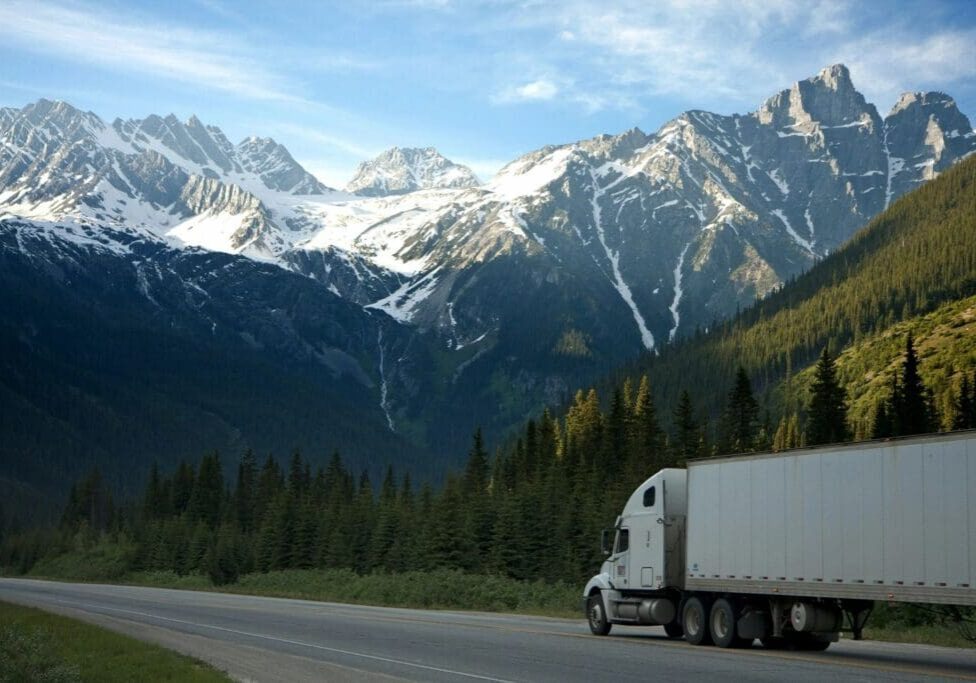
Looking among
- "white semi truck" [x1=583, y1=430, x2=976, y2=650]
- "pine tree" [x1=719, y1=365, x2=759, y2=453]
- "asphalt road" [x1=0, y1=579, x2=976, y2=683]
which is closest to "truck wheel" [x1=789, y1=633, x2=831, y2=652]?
"white semi truck" [x1=583, y1=430, x2=976, y2=650]

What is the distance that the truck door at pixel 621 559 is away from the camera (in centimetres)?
3491

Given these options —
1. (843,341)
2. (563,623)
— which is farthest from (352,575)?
(843,341)

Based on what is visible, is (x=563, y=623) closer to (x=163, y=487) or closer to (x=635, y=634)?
(x=635, y=634)

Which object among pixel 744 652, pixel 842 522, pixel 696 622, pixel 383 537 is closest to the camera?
pixel 842 522

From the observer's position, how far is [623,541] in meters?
35.6

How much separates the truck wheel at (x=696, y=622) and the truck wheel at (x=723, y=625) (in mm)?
245

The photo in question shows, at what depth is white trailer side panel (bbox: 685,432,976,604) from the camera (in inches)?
920

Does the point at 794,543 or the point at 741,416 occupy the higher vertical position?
the point at 741,416

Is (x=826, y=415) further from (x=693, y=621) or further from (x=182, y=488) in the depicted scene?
(x=182, y=488)

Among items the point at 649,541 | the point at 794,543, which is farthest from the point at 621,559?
the point at 794,543

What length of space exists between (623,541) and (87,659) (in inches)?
622

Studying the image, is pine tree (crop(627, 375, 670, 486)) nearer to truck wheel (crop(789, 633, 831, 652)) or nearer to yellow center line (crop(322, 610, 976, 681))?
yellow center line (crop(322, 610, 976, 681))

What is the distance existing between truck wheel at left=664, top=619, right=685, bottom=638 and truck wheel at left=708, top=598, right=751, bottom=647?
3.20 meters

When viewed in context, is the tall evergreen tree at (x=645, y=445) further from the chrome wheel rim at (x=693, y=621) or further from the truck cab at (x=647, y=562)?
the chrome wheel rim at (x=693, y=621)
